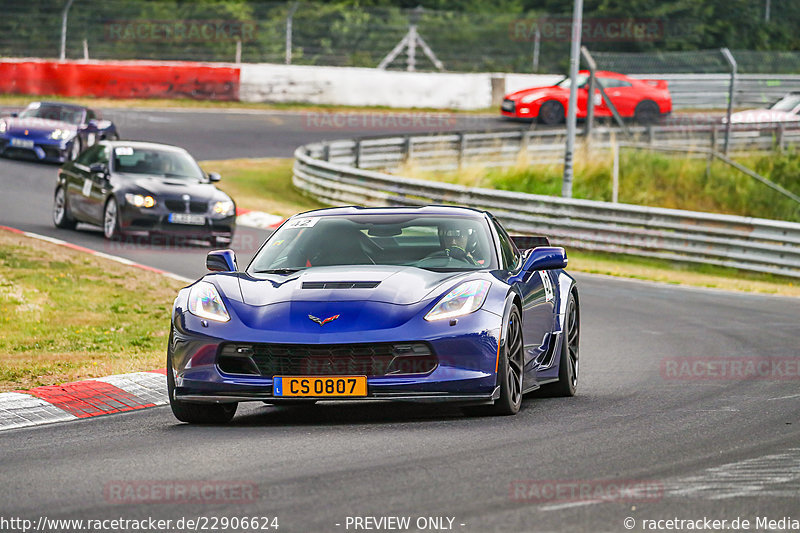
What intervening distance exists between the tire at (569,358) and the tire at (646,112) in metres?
25.5

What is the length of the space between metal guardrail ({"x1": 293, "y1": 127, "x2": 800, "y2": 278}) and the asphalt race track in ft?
37.8

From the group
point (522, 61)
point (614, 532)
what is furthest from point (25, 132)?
point (614, 532)

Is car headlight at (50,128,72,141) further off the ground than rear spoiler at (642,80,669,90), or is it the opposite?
rear spoiler at (642,80,669,90)

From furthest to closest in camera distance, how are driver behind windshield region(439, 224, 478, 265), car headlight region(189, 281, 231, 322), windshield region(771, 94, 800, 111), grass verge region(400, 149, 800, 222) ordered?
windshield region(771, 94, 800, 111) → grass verge region(400, 149, 800, 222) → driver behind windshield region(439, 224, 478, 265) → car headlight region(189, 281, 231, 322)

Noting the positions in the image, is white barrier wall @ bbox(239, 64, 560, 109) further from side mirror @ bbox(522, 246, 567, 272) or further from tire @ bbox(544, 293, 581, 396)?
side mirror @ bbox(522, 246, 567, 272)

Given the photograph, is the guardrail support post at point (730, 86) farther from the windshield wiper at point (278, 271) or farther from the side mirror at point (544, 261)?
the windshield wiper at point (278, 271)

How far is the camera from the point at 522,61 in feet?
148

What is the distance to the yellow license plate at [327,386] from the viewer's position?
24.8 ft

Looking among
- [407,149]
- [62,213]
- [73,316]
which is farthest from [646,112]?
[73,316]

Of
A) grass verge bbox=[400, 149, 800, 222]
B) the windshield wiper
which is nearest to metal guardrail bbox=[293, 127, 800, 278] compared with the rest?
grass verge bbox=[400, 149, 800, 222]

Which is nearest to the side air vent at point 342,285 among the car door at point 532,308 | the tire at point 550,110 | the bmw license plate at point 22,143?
the car door at point 532,308

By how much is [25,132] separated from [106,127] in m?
1.74

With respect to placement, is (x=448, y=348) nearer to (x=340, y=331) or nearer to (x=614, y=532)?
(x=340, y=331)

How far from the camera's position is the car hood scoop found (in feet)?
25.7
